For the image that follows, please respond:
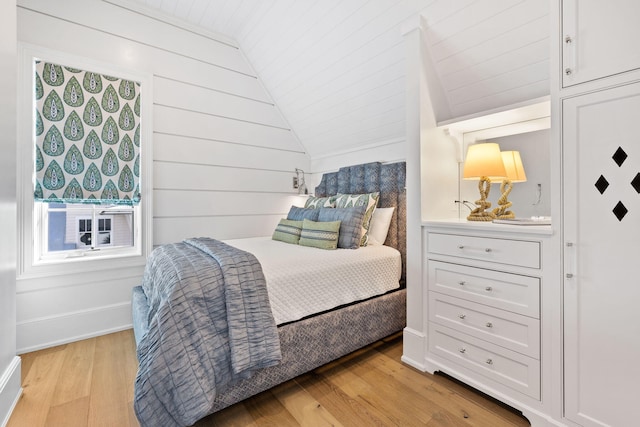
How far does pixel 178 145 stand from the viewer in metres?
2.91

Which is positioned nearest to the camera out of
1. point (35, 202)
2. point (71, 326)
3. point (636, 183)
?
point (636, 183)

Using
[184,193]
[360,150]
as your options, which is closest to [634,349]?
[360,150]

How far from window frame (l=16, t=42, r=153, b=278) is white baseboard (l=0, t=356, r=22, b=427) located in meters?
0.84

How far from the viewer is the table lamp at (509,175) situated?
1.87 metres

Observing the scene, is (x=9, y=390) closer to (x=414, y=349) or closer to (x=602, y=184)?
(x=414, y=349)

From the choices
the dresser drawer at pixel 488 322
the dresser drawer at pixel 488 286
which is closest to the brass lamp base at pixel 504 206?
the dresser drawer at pixel 488 286

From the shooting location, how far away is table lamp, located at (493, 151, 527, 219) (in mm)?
1866

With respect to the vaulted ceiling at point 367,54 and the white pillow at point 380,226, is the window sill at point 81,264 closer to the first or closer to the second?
the white pillow at point 380,226

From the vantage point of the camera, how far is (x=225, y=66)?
3.19m

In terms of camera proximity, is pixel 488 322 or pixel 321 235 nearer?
pixel 488 322

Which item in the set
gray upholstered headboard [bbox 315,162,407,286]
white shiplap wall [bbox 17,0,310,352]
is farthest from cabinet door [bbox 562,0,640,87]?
white shiplap wall [bbox 17,0,310,352]

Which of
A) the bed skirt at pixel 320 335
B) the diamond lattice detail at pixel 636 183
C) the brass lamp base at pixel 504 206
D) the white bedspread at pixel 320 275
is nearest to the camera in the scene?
the diamond lattice detail at pixel 636 183

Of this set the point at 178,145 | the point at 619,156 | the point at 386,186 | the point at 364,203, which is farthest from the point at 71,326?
the point at 619,156

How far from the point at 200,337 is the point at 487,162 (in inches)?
73.8
